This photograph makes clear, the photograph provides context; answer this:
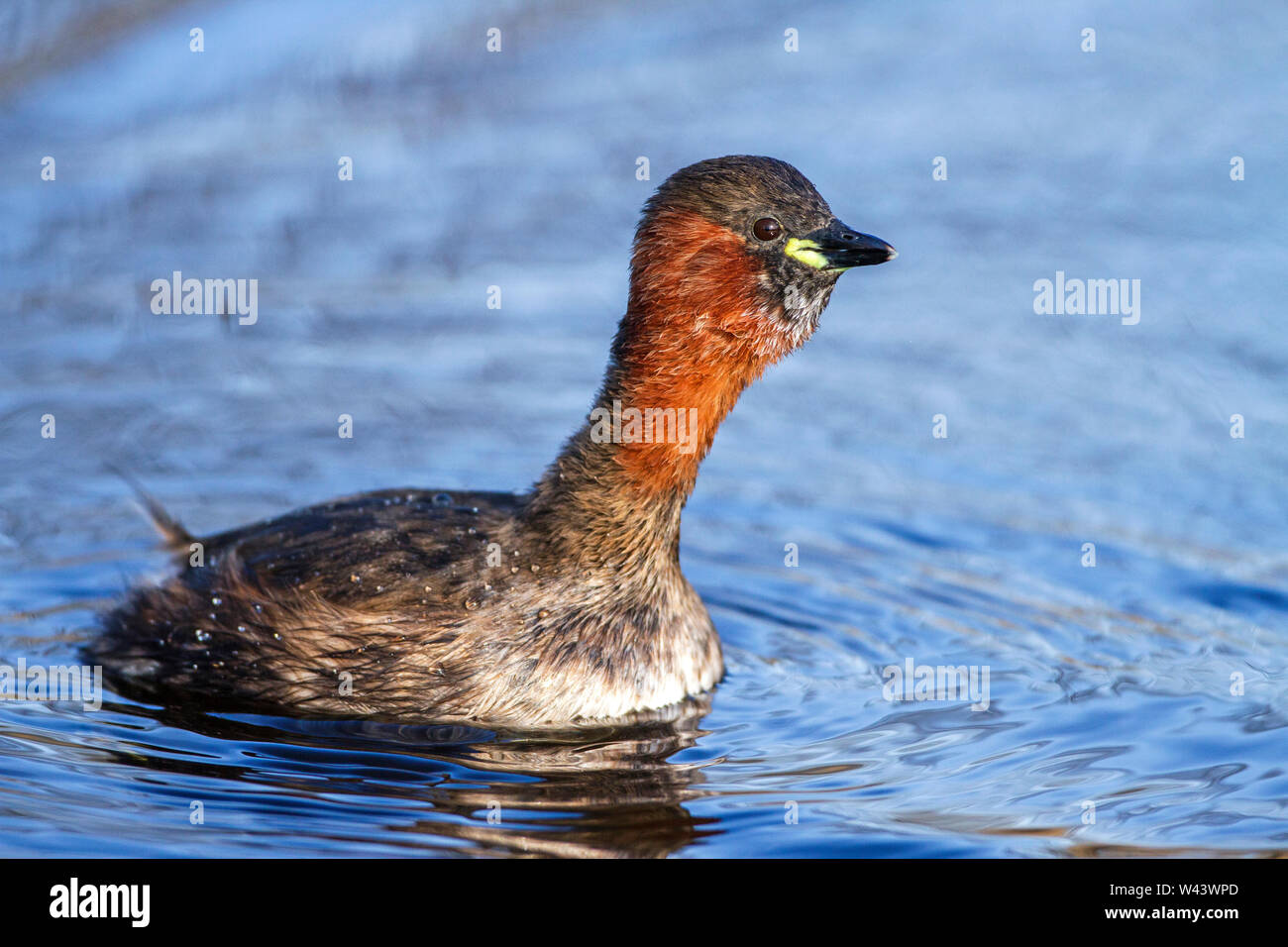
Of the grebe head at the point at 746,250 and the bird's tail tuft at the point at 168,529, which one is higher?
the grebe head at the point at 746,250

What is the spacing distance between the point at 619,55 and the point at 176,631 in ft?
31.1

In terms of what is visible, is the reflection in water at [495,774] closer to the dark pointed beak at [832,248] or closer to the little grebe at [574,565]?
the little grebe at [574,565]

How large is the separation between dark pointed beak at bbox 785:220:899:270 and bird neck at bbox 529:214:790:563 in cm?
23

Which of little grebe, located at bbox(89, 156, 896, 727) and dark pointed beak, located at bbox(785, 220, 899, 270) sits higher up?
dark pointed beak, located at bbox(785, 220, 899, 270)

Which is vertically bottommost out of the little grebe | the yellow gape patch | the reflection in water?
the reflection in water

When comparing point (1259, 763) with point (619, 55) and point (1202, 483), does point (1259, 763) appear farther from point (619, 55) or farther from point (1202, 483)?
point (619, 55)

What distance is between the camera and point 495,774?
7.88 metres

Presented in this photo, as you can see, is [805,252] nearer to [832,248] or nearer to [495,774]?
[832,248]

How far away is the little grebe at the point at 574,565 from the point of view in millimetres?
8195

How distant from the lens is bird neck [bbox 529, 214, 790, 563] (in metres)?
8.19

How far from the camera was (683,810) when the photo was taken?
768cm

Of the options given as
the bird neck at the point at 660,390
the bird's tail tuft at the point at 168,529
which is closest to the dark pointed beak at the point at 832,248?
the bird neck at the point at 660,390

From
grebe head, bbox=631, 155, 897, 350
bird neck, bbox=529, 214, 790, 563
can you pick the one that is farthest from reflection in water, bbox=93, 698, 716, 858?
grebe head, bbox=631, 155, 897, 350

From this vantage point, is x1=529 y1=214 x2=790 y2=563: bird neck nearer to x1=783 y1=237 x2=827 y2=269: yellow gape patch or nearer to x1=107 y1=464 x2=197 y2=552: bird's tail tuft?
x1=783 y1=237 x2=827 y2=269: yellow gape patch
